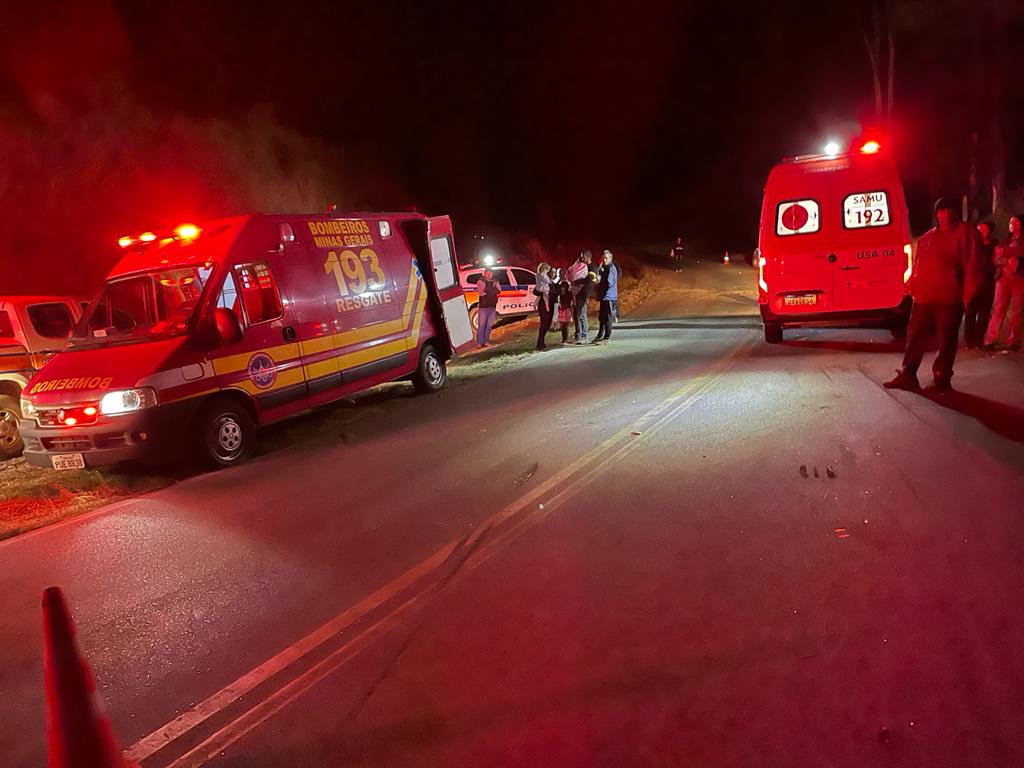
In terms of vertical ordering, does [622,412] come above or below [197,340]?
below

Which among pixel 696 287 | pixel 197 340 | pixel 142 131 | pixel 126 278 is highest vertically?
pixel 142 131

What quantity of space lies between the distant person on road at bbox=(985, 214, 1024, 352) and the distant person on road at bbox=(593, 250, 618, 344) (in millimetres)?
6269

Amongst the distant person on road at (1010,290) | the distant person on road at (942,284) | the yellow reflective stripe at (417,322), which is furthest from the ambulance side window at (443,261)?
the distant person on road at (1010,290)

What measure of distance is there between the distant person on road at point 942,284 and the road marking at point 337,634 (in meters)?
3.71

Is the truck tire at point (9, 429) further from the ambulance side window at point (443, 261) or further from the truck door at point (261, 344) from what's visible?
the ambulance side window at point (443, 261)

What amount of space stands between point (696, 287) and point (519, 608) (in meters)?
24.5

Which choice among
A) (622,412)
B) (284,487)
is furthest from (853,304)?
(284,487)

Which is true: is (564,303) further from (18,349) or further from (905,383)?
(18,349)

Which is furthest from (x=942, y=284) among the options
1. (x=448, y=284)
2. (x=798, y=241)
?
(x=448, y=284)

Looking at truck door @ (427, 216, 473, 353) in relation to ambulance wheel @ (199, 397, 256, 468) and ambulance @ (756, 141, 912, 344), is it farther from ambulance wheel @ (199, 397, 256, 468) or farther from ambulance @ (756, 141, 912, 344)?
ambulance @ (756, 141, 912, 344)

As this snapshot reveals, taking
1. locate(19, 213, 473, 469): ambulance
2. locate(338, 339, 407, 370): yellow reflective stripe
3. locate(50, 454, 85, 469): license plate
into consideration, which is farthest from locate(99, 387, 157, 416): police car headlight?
locate(338, 339, 407, 370): yellow reflective stripe

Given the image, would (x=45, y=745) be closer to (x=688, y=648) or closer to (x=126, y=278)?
(x=688, y=648)

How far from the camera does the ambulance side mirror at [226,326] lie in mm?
7527

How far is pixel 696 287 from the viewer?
2709 centimetres
